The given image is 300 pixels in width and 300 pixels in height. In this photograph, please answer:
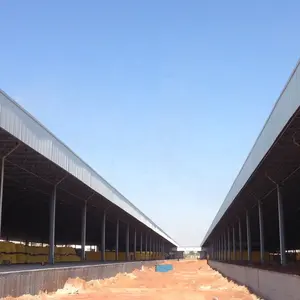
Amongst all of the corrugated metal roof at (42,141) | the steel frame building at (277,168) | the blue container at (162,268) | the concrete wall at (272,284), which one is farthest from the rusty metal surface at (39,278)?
the blue container at (162,268)

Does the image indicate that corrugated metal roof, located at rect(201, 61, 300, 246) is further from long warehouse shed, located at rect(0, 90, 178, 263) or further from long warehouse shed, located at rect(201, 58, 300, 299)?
long warehouse shed, located at rect(0, 90, 178, 263)

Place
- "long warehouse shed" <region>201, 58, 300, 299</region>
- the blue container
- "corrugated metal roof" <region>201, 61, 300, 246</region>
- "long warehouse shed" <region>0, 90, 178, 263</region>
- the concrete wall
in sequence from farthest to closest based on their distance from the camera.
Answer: the blue container
"long warehouse shed" <region>0, 90, 178, 263</region>
"long warehouse shed" <region>201, 58, 300, 299</region>
the concrete wall
"corrugated metal roof" <region>201, 61, 300, 246</region>

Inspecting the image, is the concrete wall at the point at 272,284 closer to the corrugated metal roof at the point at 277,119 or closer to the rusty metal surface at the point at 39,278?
the corrugated metal roof at the point at 277,119

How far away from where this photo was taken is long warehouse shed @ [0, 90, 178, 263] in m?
18.3

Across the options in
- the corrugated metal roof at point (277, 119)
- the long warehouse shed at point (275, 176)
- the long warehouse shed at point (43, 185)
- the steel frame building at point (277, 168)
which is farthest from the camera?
the long warehouse shed at point (43, 185)

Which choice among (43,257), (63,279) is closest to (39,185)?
(63,279)

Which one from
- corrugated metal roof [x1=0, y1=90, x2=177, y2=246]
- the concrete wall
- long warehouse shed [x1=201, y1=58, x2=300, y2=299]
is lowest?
the concrete wall

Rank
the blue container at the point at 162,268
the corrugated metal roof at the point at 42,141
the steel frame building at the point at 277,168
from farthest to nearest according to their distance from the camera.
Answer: the blue container at the point at 162,268, the corrugated metal roof at the point at 42,141, the steel frame building at the point at 277,168

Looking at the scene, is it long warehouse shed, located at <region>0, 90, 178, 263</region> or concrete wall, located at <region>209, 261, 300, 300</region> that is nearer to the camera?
concrete wall, located at <region>209, 261, 300, 300</region>

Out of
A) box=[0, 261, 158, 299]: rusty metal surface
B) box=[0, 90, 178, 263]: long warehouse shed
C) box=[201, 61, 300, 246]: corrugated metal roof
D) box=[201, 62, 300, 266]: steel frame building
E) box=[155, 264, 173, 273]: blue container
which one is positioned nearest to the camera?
box=[201, 61, 300, 246]: corrugated metal roof

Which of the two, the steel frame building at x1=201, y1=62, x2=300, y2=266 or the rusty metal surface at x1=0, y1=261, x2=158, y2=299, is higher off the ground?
the steel frame building at x1=201, y1=62, x2=300, y2=266

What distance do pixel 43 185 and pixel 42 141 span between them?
10.5 metres

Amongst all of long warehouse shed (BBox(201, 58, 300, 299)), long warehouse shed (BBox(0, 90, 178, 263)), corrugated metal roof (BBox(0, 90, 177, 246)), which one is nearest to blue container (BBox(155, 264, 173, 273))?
long warehouse shed (BBox(0, 90, 178, 263))

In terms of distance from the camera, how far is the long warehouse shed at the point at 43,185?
59.9ft
